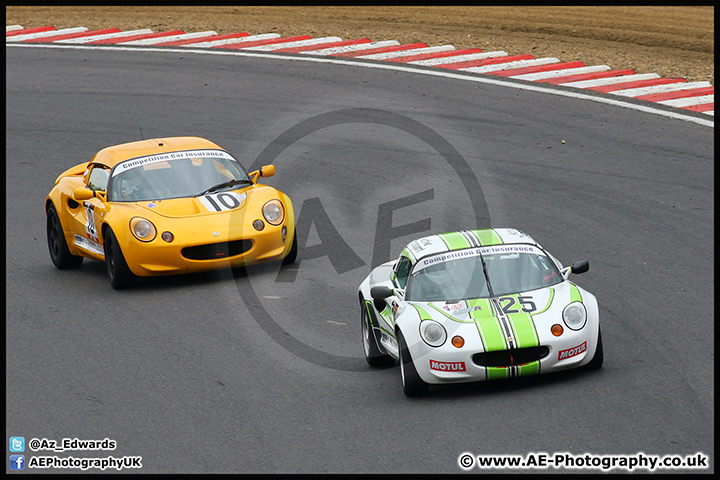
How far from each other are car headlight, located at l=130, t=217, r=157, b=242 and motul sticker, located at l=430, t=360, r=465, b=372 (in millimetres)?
4452

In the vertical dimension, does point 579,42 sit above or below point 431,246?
above

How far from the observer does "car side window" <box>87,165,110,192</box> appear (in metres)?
12.3

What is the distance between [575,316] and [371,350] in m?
1.87

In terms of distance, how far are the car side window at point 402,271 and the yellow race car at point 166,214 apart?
2.63 meters

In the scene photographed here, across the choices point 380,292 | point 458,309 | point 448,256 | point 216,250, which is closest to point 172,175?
point 216,250

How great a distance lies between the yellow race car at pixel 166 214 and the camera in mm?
11219

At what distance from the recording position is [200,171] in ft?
40.0

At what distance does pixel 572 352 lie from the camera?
A: 315 inches

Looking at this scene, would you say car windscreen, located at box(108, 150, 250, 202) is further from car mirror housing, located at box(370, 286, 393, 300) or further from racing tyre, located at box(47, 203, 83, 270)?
car mirror housing, located at box(370, 286, 393, 300)

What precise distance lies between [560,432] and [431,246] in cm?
237

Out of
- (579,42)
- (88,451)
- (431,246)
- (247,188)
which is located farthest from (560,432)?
(579,42)
